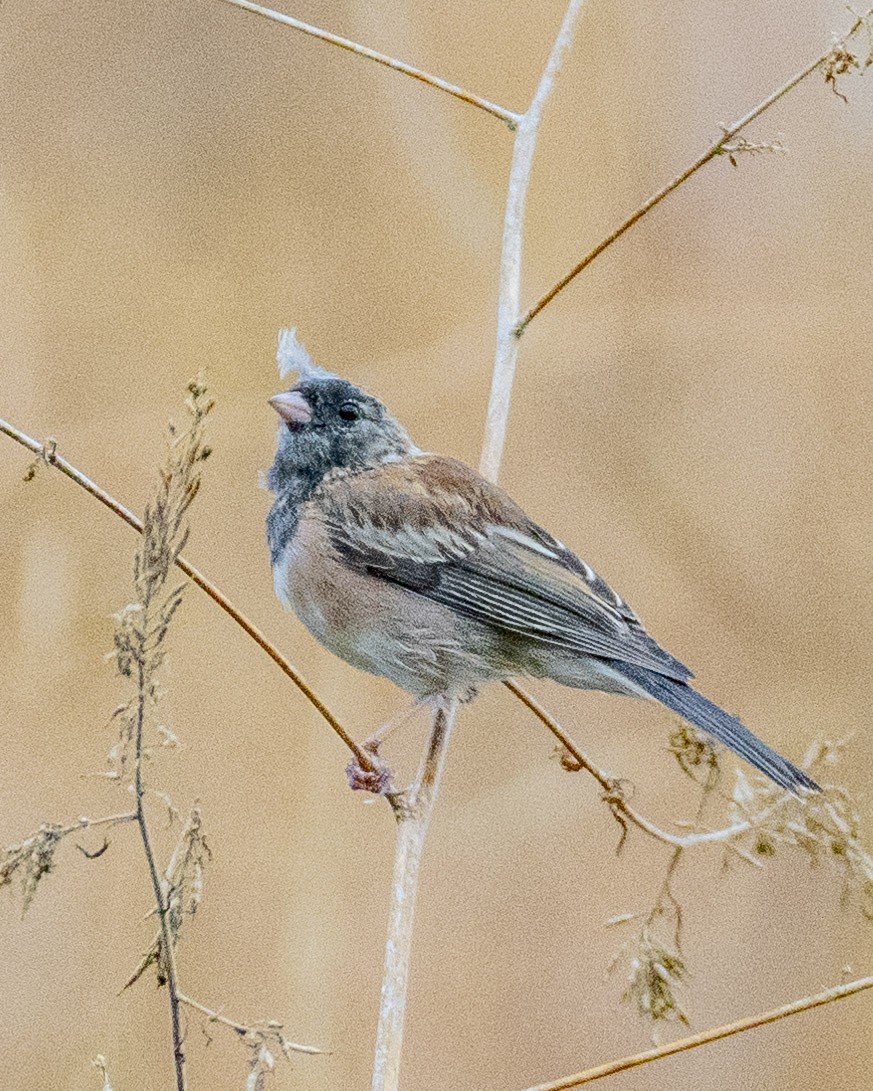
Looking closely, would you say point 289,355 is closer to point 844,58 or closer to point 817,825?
point 844,58

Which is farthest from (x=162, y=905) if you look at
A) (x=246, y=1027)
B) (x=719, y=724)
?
(x=719, y=724)

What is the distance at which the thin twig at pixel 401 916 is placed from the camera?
1.59 m

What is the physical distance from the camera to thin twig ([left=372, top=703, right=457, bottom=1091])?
1.59m

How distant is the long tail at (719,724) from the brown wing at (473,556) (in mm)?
135

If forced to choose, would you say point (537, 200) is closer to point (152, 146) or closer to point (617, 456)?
point (617, 456)

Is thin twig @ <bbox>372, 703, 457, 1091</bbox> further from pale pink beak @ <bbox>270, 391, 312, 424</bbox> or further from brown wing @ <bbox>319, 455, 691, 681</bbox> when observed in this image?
pale pink beak @ <bbox>270, 391, 312, 424</bbox>

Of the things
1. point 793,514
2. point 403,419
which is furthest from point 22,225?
point 793,514

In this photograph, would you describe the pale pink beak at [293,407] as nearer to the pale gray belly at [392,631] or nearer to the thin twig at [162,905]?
the pale gray belly at [392,631]

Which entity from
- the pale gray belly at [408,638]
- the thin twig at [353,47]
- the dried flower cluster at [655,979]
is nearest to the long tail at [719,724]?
the pale gray belly at [408,638]

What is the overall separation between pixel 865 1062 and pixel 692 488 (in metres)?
1.40

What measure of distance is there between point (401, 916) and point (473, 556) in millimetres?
886

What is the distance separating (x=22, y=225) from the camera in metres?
3.69

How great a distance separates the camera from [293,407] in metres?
2.62

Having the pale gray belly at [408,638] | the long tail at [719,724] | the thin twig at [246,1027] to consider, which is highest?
the pale gray belly at [408,638]
